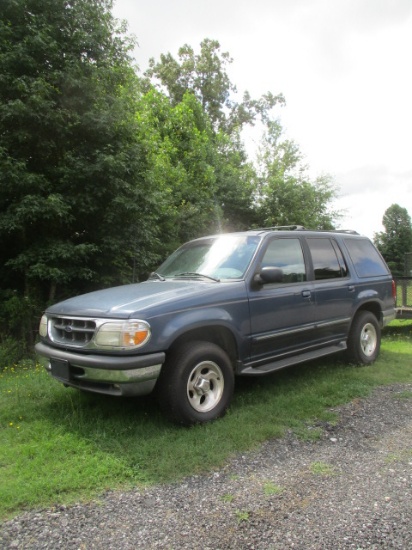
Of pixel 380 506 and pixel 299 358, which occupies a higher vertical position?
pixel 299 358

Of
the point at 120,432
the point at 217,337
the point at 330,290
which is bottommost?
the point at 120,432

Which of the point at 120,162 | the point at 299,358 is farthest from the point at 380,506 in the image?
the point at 120,162

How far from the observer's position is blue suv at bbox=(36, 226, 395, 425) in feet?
11.3

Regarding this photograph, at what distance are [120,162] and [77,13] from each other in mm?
2909

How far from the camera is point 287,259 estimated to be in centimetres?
492

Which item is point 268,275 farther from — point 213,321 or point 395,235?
point 395,235

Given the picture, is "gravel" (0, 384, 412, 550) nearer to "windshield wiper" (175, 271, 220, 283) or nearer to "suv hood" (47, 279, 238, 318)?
"suv hood" (47, 279, 238, 318)

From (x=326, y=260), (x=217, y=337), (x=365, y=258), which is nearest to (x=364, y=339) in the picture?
(x=365, y=258)

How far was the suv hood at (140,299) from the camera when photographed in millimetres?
3514

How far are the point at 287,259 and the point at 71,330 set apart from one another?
2618mm

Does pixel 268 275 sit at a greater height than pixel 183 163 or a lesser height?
lesser

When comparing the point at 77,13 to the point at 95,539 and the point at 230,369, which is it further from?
the point at 95,539

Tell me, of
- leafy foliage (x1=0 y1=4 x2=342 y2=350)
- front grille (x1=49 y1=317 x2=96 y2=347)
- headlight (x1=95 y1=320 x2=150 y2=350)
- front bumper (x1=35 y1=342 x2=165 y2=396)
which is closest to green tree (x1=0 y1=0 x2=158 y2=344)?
leafy foliage (x1=0 y1=4 x2=342 y2=350)

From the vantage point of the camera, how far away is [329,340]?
5258 mm
